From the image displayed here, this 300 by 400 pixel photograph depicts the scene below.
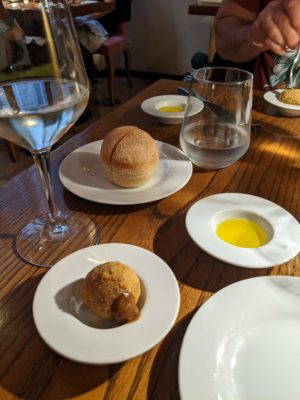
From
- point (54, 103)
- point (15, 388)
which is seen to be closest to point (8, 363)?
point (15, 388)

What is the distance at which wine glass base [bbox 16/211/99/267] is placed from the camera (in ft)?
1.51

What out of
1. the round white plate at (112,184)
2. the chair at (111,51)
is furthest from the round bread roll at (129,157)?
the chair at (111,51)

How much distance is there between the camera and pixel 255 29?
0.91 m

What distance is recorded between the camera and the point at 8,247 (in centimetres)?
48

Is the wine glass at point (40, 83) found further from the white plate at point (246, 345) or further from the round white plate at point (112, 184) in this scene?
the white plate at point (246, 345)

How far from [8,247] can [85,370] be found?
23cm

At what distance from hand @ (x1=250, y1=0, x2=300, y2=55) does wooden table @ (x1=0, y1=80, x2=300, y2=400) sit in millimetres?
183

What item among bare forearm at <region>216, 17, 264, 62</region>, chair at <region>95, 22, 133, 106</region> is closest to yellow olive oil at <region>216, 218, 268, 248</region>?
bare forearm at <region>216, 17, 264, 62</region>

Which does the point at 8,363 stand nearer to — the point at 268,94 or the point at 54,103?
the point at 54,103

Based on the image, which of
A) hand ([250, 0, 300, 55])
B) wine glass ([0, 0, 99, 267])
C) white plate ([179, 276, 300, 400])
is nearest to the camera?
white plate ([179, 276, 300, 400])

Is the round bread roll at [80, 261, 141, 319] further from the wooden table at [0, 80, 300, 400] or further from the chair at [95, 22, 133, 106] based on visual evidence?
the chair at [95, 22, 133, 106]

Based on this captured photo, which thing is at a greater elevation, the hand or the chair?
the hand

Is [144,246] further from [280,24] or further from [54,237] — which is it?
[280,24]

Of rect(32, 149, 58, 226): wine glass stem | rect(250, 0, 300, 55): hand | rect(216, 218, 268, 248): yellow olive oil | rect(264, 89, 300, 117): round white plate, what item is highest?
rect(250, 0, 300, 55): hand
